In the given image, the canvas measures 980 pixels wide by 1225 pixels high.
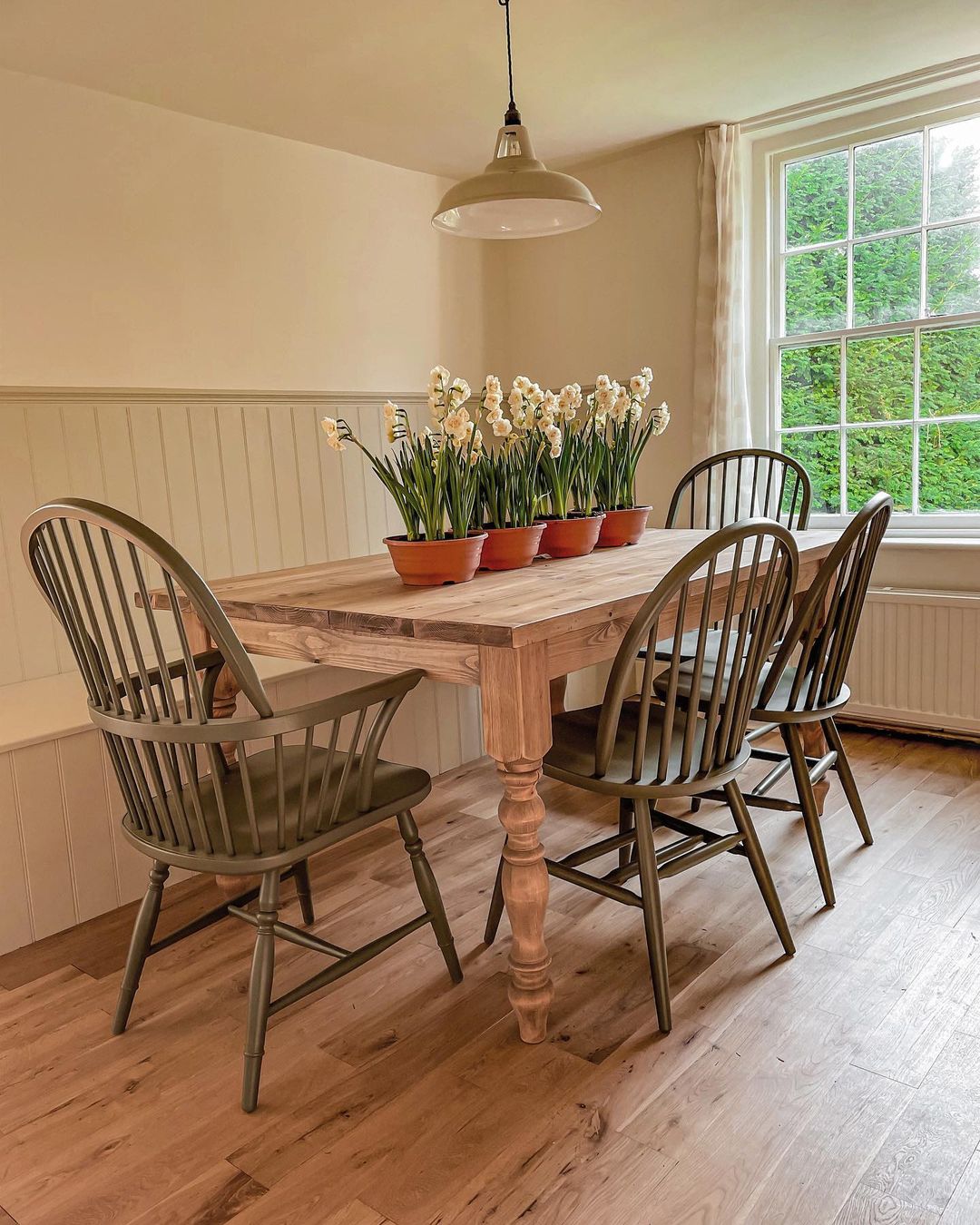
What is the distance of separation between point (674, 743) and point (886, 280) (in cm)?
235

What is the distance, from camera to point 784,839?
8.42 feet

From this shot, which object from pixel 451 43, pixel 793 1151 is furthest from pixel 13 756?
pixel 451 43

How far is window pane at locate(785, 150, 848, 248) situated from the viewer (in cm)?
353

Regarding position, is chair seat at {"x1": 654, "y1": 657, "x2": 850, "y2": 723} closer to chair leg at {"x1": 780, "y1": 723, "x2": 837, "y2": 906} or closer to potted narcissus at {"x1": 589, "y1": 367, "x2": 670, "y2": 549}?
chair leg at {"x1": 780, "y1": 723, "x2": 837, "y2": 906}

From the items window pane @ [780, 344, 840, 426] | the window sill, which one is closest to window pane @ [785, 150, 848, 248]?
window pane @ [780, 344, 840, 426]

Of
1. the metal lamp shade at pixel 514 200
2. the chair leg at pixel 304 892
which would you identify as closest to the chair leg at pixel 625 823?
the chair leg at pixel 304 892

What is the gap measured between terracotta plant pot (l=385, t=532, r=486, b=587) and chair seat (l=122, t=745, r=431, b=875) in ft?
1.37

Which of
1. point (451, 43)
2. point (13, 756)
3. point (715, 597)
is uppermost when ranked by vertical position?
point (451, 43)

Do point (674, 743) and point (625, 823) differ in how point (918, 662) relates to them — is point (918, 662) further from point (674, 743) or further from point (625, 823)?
point (674, 743)

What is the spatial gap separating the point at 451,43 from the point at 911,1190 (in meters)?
2.81

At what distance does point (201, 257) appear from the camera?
3.20m

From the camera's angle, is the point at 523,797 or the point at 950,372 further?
the point at 950,372

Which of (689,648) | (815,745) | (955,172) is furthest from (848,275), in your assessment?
(815,745)

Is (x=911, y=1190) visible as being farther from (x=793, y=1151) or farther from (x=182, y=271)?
(x=182, y=271)
